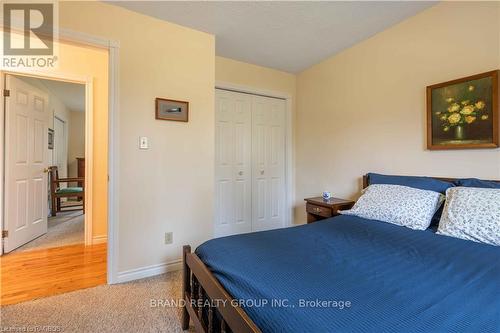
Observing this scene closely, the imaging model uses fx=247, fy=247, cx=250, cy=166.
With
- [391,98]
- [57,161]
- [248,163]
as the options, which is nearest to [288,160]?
[248,163]

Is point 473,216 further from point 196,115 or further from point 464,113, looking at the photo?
point 196,115

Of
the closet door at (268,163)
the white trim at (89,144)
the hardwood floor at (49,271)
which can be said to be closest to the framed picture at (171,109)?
the closet door at (268,163)

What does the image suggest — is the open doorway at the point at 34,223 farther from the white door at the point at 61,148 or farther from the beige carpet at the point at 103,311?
the white door at the point at 61,148

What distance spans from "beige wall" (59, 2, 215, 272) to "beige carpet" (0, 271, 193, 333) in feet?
0.99

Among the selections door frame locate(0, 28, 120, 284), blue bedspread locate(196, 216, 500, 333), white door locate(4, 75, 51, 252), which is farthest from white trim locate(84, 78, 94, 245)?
blue bedspread locate(196, 216, 500, 333)

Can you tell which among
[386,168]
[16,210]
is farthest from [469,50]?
[16,210]

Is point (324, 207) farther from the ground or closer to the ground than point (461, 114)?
closer to the ground

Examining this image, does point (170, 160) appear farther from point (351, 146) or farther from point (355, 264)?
point (351, 146)

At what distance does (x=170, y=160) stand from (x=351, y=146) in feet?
6.55

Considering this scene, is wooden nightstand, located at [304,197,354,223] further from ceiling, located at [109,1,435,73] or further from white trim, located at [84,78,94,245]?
Answer: white trim, located at [84,78,94,245]

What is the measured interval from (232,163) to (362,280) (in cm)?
249

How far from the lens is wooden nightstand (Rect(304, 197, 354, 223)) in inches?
99.0

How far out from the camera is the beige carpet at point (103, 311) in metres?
1.56

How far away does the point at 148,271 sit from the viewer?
2252 mm
